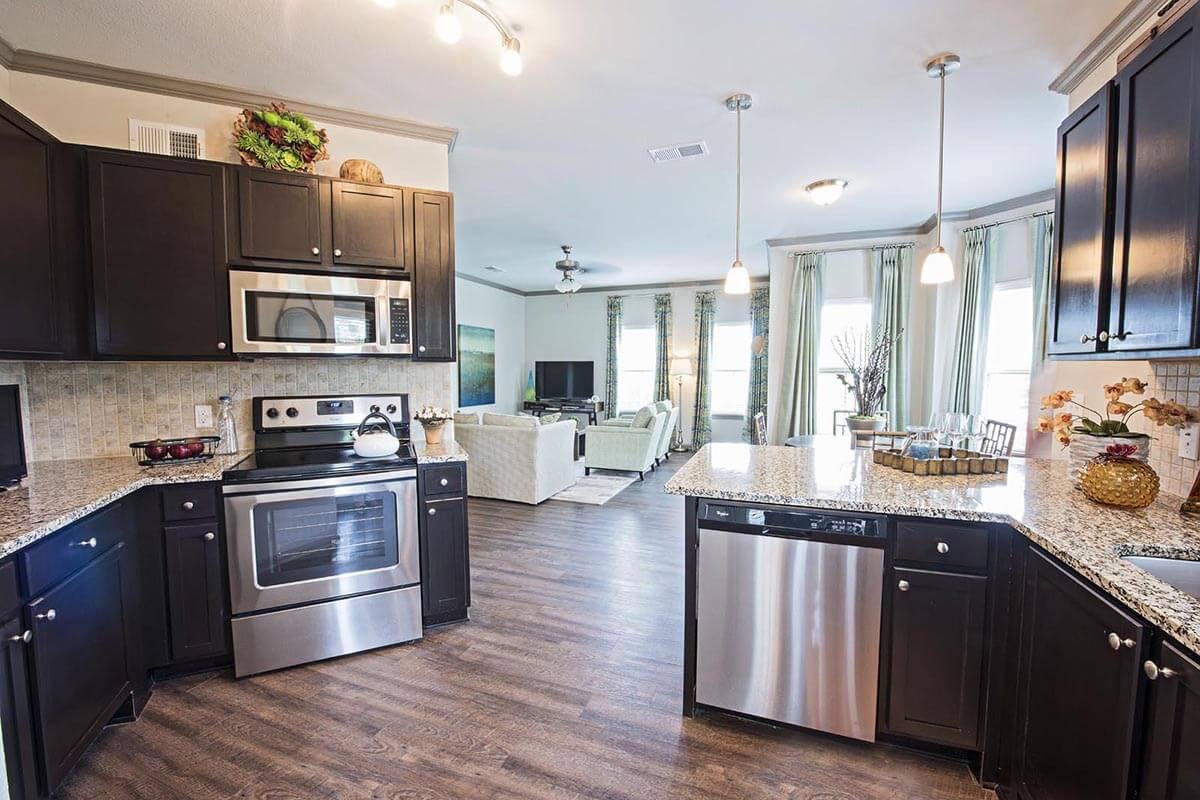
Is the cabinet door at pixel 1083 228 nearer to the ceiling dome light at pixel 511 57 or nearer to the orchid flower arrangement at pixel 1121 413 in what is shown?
the orchid flower arrangement at pixel 1121 413

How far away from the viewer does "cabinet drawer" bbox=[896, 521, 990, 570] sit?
171 centimetres

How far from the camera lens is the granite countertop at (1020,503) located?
1168mm

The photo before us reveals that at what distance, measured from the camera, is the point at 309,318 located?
103 inches

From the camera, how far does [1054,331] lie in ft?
6.72

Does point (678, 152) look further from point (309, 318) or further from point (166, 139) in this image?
point (166, 139)

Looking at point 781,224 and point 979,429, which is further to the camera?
point 781,224

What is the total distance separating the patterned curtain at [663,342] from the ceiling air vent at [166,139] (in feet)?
22.4

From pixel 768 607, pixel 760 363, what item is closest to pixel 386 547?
pixel 768 607

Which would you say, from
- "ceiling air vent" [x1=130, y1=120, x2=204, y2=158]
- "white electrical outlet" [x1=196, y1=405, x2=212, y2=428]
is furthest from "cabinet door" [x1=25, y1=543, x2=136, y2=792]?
"ceiling air vent" [x1=130, y1=120, x2=204, y2=158]

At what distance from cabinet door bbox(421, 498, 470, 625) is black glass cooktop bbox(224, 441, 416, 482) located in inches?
11.7

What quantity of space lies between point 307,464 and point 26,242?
4.32 ft

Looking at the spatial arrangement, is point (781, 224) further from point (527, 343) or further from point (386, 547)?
point (527, 343)

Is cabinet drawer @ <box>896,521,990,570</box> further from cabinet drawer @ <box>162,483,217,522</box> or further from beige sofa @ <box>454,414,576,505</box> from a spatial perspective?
beige sofa @ <box>454,414,576,505</box>

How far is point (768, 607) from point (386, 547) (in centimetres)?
178
